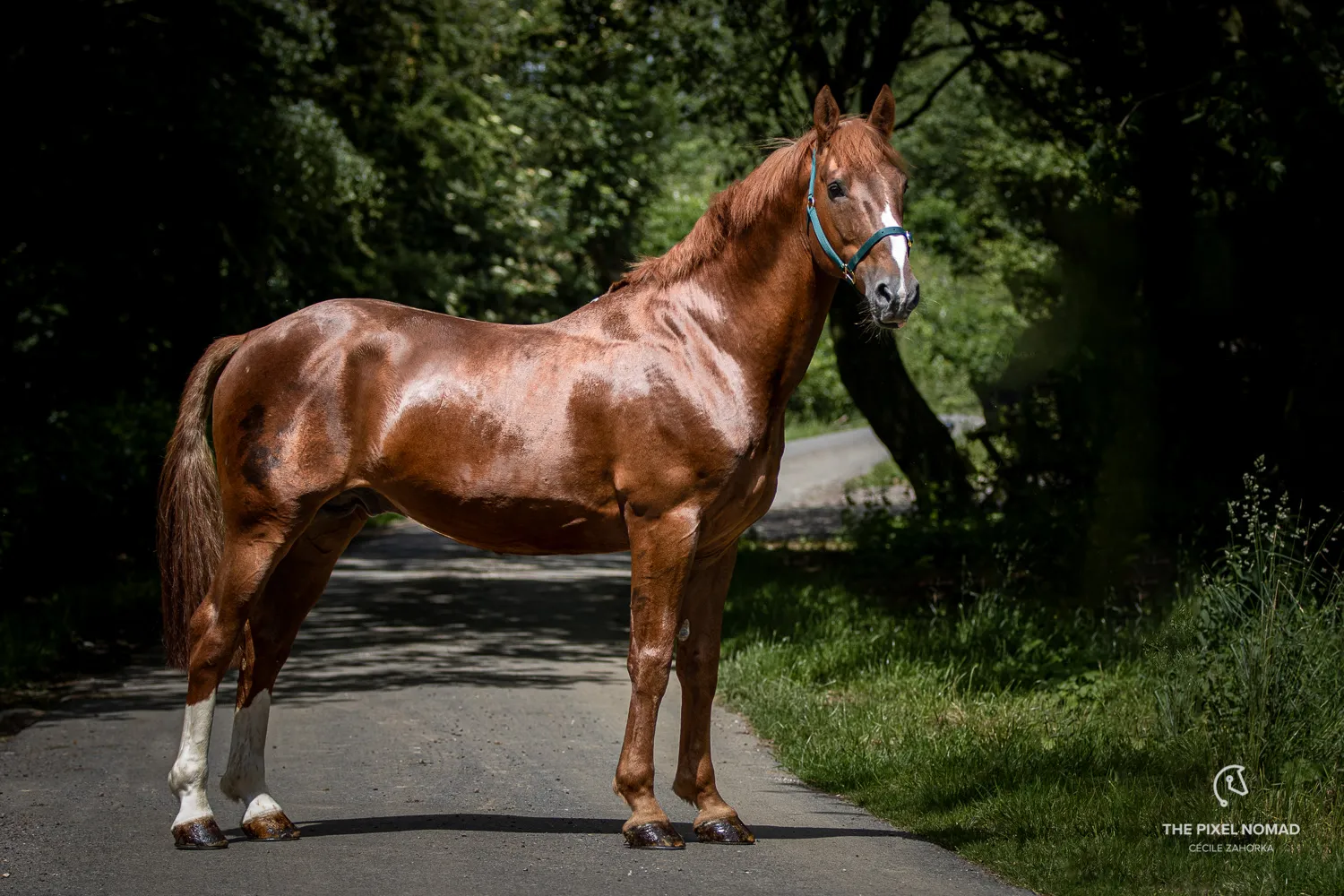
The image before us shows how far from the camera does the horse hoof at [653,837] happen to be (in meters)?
5.69

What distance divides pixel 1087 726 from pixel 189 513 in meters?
4.45

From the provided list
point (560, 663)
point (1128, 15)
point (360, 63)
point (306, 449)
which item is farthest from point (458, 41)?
point (306, 449)

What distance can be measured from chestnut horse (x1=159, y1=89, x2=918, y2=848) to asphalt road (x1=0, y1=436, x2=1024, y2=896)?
0.34 m

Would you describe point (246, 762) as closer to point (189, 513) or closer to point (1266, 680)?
point (189, 513)

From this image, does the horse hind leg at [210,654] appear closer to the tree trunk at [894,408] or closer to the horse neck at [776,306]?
the horse neck at [776,306]

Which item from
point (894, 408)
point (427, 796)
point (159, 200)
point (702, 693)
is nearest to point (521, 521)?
point (702, 693)

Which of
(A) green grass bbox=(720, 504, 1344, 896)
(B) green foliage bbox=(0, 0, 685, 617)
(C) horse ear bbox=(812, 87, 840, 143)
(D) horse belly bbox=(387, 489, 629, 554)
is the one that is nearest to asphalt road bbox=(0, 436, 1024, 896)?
(A) green grass bbox=(720, 504, 1344, 896)

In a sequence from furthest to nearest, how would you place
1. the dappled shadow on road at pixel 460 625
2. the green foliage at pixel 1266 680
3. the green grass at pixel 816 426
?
the green grass at pixel 816 426 < the dappled shadow on road at pixel 460 625 < the green foliage at pixel 1266 680

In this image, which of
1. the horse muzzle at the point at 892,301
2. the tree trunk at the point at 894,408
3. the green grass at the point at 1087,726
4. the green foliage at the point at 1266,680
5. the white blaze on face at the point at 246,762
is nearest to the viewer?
the horse muzzle at the point at 892,301

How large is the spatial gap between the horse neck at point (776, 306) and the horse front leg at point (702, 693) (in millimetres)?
723

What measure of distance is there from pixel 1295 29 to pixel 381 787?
7178 millimetres

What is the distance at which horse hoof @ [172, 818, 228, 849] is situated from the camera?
5730 millimetres

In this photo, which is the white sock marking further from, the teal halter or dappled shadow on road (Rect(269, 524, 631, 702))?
dappled shadow on road (Rect(269, 524, 631, 702))

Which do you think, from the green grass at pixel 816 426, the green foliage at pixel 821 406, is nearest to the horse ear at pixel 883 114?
the green grass at pixel 816 426
